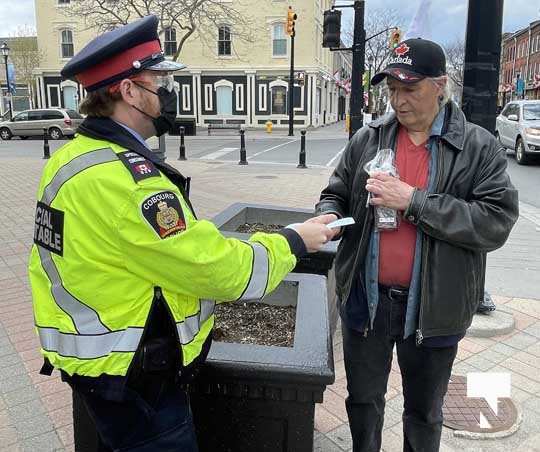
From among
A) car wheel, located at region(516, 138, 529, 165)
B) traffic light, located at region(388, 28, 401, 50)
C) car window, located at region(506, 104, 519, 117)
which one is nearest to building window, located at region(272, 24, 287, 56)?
traffic light, located at region(388, 28, 401, 50)

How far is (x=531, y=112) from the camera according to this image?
1652cm

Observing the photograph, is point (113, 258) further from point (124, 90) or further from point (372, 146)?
point (372, 146)

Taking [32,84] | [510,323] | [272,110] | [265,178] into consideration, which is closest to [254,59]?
[272,110]

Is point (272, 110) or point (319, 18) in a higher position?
point (319, 18)

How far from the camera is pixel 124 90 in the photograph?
1.72 m

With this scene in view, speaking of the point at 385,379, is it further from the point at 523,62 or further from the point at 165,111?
the point at 523,62

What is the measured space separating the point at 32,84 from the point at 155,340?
153 feet

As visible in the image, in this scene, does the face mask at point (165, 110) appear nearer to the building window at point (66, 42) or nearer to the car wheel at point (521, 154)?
the car wheel at point (521, 154)

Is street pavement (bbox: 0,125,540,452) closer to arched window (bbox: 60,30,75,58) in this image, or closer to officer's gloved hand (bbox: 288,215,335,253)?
officer's gloved hand (bbox: 288,215,335,253)

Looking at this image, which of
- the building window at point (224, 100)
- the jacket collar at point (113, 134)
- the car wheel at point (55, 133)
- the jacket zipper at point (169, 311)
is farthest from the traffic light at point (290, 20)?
the jacket zipper at point (169, 311)

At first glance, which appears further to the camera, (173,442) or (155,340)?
(173,442)

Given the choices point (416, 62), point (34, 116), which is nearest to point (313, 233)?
point (416, 62)

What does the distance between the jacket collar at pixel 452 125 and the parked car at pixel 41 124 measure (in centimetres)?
2553

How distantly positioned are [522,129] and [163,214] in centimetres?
1646
